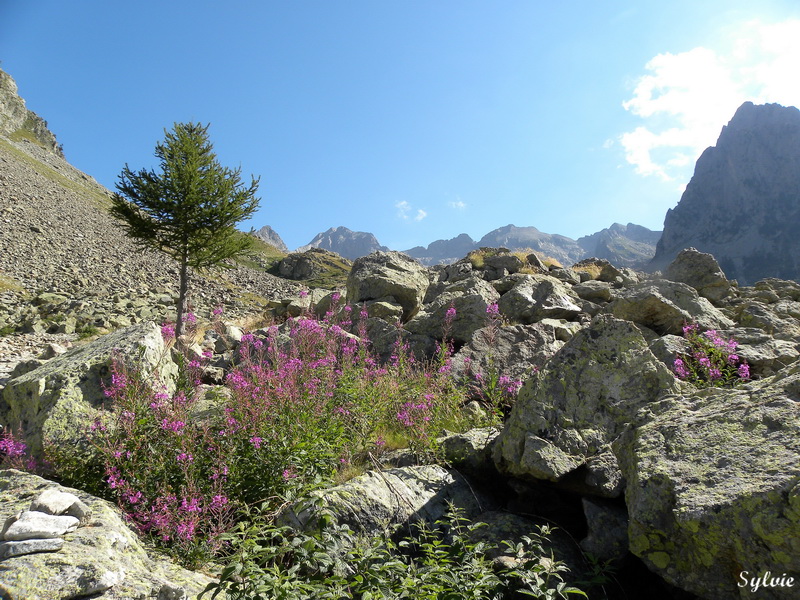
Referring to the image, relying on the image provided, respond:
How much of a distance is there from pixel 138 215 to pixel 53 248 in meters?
33.9

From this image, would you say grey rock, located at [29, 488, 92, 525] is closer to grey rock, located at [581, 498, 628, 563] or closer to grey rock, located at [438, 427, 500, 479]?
grey rock, located at [438, 427, 500, 479]

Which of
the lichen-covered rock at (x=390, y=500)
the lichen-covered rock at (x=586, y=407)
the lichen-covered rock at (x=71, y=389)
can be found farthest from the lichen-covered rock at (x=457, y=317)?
the lichen-covered rock at (x=71, y=389)

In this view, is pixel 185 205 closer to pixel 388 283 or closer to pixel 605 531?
pixel 388 283

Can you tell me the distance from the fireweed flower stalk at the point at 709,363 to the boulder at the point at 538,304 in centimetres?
476

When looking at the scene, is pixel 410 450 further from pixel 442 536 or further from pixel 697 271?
pixel 697 271

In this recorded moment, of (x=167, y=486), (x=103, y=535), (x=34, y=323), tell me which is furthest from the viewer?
(x=34, y=323)

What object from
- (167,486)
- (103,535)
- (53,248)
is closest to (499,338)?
(167,486)

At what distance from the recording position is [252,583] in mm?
2949

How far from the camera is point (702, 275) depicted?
14.0 metres

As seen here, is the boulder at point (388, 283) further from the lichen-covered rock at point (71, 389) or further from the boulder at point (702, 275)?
the boulder at point (702, 275)

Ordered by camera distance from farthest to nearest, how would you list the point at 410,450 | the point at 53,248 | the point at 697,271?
the point at 53,248, the point at 697,271, the point at 410,450

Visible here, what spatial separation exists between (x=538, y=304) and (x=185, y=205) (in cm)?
1430

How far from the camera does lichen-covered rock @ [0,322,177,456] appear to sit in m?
5.35

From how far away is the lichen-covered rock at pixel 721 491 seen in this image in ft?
9.45
